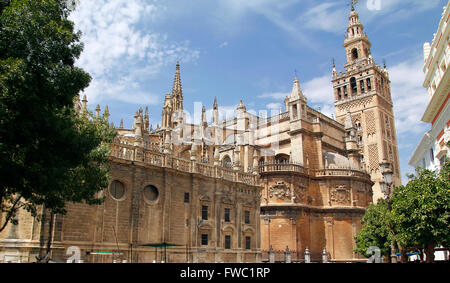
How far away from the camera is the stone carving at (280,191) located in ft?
125

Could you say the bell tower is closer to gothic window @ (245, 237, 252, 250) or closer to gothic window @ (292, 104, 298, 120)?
gothic window @ (292, 104, 298, 120)

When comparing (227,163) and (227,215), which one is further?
(227,163)

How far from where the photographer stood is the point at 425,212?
1623 centimetres

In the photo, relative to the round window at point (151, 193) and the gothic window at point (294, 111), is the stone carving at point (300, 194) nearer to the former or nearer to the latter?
the gothic window at point (294, 111)

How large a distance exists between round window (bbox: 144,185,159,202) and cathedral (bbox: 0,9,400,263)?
59 mm

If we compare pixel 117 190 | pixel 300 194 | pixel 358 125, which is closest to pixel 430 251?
pixel 117 190

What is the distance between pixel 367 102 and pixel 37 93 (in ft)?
193

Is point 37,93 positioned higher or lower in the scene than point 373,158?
lower

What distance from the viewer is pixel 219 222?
25625 mm

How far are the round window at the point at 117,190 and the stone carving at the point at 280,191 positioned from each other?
2025cm

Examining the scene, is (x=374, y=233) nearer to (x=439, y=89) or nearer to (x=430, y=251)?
(x=430, y=251)

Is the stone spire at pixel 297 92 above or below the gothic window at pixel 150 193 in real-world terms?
above

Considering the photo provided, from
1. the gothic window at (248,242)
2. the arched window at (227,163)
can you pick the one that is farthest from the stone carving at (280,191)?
the gothic window at (248,242)

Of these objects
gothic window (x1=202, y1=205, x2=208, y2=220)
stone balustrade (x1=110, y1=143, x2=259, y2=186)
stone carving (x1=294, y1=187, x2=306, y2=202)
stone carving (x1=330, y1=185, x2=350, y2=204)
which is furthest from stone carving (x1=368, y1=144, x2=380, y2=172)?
gothic window (x1=202, y1=205, x2=208, y2=220)
